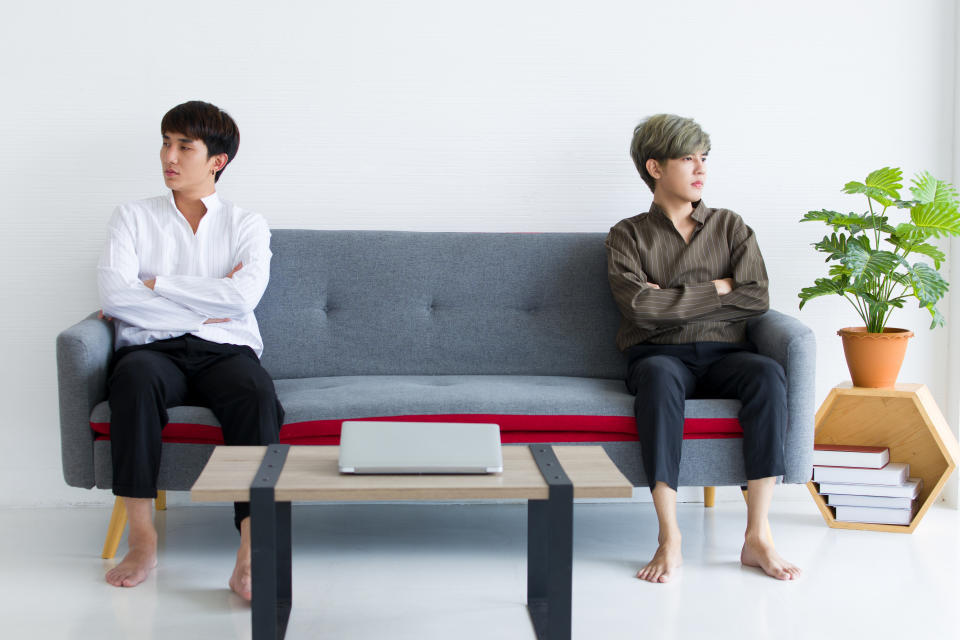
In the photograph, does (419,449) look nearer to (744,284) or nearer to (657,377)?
(657,377)

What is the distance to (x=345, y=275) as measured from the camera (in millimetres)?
2875

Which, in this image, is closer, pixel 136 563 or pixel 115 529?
pixel 136 563

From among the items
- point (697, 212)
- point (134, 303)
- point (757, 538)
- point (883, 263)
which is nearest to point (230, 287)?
point (134, 303)

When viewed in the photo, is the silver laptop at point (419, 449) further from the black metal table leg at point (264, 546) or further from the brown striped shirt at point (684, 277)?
the brown striped shirt at point (684, 277)

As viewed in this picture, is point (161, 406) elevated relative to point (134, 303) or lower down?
lower down

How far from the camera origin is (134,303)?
8.27 feet

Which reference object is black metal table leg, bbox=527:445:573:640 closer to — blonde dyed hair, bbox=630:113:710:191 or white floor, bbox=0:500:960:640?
white floor, bbox=0:500:960:640

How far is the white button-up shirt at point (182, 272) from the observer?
2.54 meters

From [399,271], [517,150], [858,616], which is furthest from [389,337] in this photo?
[858,616]

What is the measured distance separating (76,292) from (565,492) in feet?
6.95

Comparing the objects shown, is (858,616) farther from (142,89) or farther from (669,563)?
Answer: (142,89)

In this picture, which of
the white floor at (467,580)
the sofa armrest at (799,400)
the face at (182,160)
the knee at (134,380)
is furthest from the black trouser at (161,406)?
the sofa armrest at (799,400)

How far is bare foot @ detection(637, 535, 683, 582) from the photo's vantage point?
2.33m

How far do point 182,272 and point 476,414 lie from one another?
94cm
